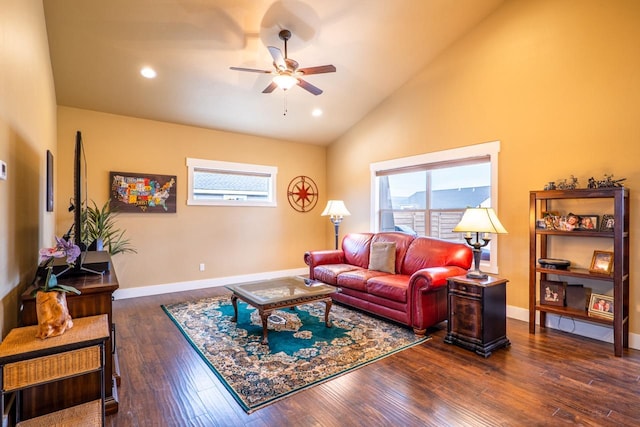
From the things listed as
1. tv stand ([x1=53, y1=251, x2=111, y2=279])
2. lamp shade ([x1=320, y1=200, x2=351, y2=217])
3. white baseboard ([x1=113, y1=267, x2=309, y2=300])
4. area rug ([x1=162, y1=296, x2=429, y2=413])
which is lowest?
area rug ([x1=162, y1=296, x2=429, y2=413])

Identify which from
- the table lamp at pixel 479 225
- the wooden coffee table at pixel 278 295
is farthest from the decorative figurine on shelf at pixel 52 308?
the table lamp at pixel 479 225

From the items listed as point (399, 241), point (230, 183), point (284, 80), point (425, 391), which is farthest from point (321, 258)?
point (425, 391)

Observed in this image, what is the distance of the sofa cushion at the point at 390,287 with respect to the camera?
3.50m

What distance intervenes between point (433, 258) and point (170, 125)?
179 inches

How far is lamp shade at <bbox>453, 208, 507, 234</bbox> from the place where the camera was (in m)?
3.09

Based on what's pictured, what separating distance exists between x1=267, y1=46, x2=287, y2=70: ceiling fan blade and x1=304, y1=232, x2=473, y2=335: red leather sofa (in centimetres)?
259

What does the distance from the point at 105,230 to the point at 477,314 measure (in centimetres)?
484

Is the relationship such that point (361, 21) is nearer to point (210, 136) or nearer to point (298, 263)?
point (210, 136)

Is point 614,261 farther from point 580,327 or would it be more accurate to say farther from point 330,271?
point 330,271

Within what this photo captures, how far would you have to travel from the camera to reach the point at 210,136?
5566mm

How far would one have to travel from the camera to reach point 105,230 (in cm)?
450

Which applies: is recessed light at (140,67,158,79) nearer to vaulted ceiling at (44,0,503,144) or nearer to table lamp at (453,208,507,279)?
vaulted ceiling at (44,0,503,144)

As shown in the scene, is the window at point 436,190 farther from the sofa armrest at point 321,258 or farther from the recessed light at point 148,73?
the recessed light at point 148,73

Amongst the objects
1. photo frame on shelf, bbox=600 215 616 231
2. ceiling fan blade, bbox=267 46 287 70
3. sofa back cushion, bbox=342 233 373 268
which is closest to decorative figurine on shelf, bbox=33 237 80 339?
ceiling fan blade, bbox=267 46 287 70
